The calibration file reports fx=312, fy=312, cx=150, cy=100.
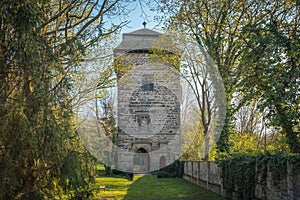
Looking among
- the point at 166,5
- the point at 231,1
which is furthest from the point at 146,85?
the point at 231,1

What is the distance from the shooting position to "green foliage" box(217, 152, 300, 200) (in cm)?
518

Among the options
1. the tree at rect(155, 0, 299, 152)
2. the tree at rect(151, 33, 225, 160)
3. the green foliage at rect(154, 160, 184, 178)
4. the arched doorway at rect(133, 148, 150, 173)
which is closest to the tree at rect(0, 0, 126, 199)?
the tree at rect(155, 0, 299, 152)

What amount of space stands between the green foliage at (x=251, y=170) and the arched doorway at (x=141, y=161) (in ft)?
33.0

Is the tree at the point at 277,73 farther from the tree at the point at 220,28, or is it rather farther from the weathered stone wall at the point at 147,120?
the weathered stone wall at the point at 147,120

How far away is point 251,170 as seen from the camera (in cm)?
634

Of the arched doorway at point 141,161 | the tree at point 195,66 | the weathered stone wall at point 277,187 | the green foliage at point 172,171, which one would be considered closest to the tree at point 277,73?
the weathered stone wall at point 277,187

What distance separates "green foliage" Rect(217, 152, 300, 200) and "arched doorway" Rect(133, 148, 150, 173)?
1005cm

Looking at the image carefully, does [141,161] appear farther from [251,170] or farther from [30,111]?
[30,111]

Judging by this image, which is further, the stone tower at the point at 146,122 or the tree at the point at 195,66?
the stone tower at the point at 146,122

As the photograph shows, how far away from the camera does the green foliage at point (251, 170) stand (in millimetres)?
5176

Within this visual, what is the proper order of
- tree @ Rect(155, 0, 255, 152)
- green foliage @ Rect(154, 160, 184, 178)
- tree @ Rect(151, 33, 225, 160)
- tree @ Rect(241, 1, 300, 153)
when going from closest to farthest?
1. tree @ Rect(241, 1, 300, 153)
2. tree @ Rect(155, 0, 255, 152)
3. tree @ Rect(151, 33, 225, 160)
4. green foliage @ Rect(154, 160, 184, 178)

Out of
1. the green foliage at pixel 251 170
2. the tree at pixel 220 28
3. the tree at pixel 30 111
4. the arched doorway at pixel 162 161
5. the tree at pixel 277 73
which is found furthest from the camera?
the arched doorway at pixel 162 161

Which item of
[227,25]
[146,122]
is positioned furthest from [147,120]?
[227,25]

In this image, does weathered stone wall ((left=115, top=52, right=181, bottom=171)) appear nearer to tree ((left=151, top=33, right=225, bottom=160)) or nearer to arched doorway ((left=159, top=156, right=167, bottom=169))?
arched doorway ((left=159, top=156, right=167, bottom=169))
